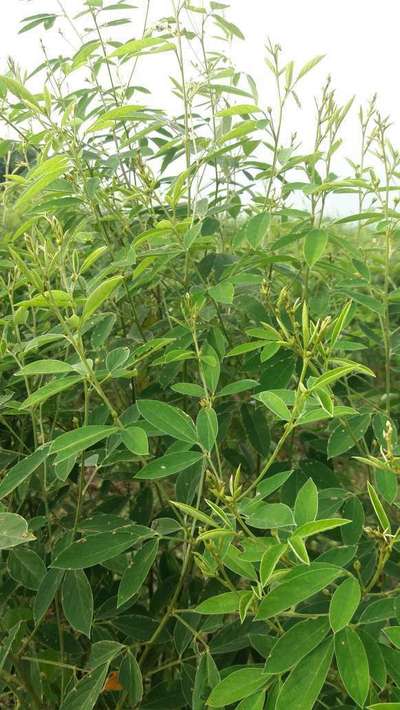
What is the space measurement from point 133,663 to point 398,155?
39.8 inches

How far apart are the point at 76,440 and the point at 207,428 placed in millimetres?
168

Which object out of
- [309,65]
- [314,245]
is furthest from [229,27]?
[314,245]

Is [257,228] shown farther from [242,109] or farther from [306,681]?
[306,681]

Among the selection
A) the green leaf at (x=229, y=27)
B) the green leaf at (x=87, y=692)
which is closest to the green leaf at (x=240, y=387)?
the green leaf at (x=87, y=692)

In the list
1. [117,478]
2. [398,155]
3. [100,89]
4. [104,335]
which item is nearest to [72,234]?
[104,335]

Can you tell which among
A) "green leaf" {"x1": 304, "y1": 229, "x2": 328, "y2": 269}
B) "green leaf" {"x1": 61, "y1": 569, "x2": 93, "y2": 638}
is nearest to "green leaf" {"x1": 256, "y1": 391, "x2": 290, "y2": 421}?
"green leaf" {"x1": 304, "y1": 229, "x2": 328, "y2": 269}

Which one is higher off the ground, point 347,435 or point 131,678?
point 347,435

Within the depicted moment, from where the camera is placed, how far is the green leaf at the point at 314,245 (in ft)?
3.68

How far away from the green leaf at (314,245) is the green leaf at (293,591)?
519mm

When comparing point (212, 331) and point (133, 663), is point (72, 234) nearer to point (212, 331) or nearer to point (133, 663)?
point (212, 331)

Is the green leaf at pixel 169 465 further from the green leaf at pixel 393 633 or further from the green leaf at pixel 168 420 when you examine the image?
the green leaf at pixel 393 633

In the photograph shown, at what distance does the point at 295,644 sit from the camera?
2.55ft

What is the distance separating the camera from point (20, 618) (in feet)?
4.14

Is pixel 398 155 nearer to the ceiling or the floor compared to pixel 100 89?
nearer to the floor
